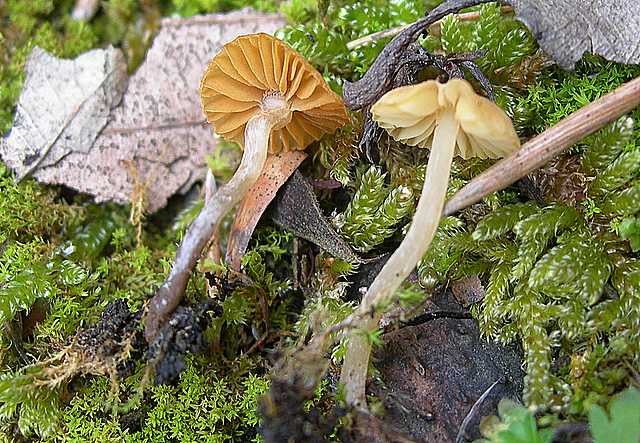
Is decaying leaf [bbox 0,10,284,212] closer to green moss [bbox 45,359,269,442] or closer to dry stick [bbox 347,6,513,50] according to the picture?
dry stick [bbox 347,6,513,50]

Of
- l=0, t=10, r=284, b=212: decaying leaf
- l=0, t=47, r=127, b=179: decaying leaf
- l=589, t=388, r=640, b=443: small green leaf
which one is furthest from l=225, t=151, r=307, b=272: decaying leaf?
l=589, t=388, r=640, b=443: small green leaf

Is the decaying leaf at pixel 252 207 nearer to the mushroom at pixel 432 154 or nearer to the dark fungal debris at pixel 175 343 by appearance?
the dark fungal debris at pixel 175 343

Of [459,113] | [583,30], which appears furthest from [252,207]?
[583,30]

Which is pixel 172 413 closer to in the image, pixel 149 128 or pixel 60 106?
pixel 149 128

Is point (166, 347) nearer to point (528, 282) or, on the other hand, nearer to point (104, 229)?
point (104, 229)

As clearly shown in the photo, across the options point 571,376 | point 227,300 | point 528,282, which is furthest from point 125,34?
point 571,376

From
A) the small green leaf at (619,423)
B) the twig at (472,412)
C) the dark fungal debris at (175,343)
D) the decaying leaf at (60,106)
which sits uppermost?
the decaying leaf at (60,106)

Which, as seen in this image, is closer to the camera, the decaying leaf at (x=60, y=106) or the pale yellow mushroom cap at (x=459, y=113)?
the pale yellow mushroom cap at (x=459, y=113)

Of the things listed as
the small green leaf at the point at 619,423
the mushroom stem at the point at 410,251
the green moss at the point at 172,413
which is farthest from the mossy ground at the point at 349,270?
the small green leaf at the point at 619,423
